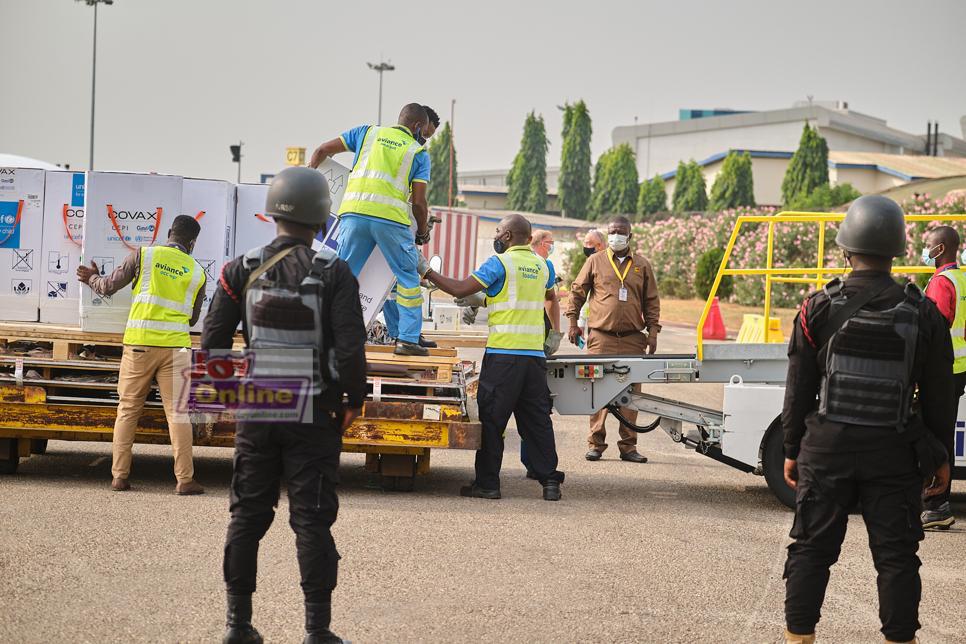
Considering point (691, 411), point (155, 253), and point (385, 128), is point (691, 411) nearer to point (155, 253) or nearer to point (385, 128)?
point (385, 128)

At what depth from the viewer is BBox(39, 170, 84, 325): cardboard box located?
29.1 feet

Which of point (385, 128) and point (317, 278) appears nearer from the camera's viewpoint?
point (317, 278)

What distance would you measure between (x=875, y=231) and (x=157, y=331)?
5269mm

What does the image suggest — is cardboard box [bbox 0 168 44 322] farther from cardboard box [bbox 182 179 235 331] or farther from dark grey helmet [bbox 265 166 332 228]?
dark grey helmet [bbox 265 166 332 228]

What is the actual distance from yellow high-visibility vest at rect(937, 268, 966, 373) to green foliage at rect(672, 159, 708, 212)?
68007mm

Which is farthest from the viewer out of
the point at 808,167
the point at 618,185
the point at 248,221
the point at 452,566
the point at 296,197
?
the point at 618,185

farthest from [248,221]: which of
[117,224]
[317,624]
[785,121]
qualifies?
[785,121]

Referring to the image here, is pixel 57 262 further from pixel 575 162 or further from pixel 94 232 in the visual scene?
pixel 575 162

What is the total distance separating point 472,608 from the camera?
5652 mm

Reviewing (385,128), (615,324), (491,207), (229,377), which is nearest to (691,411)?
(615,324)

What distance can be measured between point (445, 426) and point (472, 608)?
109 inches

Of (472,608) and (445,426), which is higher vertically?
(445,426)

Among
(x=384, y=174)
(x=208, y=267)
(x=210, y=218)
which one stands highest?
(x=384, y=174)

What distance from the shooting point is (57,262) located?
8.88 meters
